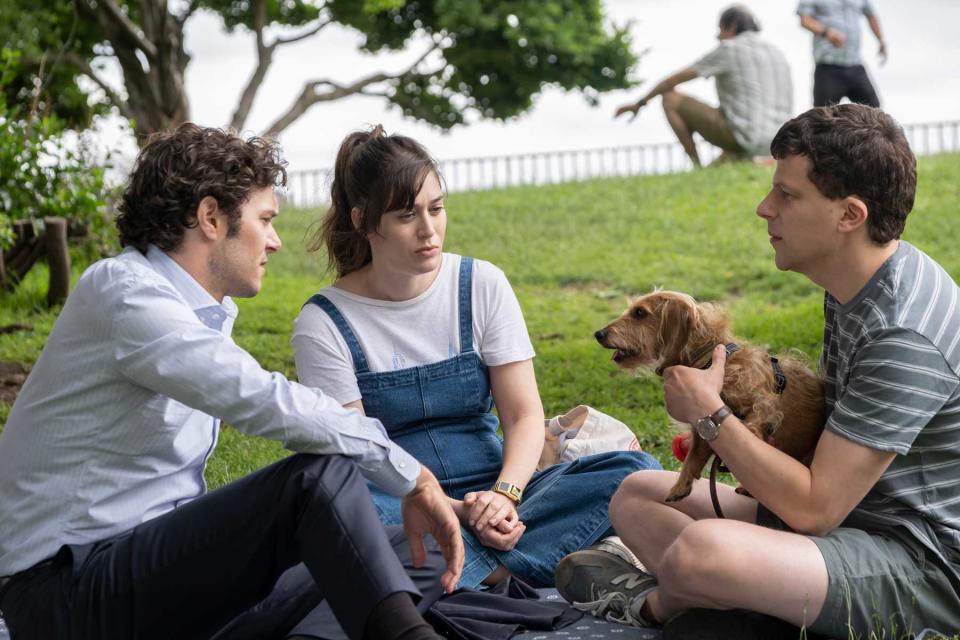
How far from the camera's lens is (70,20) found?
21.0 meters

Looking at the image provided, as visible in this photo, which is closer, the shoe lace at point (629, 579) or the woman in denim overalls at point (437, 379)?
the shoe lace at point (629, 579)

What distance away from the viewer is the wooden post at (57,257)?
10.4m

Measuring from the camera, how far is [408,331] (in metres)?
4.68

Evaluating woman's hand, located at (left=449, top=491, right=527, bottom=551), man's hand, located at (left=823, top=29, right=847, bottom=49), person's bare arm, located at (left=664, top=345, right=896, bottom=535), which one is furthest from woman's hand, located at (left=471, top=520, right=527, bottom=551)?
man's hand, located at (left=823, top=29, right=847, bottom=49)

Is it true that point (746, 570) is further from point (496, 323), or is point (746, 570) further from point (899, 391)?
point (496, 323)

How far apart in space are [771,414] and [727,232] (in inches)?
370

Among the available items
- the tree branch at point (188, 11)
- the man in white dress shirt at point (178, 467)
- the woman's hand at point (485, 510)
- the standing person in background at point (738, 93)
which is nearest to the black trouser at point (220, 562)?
the man in white dress shirt at point (178, 467)

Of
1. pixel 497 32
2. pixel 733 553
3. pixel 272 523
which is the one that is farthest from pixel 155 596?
pixel 497 32

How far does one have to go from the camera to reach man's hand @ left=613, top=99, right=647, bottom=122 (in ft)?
41.8

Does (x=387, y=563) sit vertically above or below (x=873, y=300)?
below

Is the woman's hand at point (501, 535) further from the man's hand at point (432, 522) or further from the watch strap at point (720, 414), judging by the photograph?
the watch strap at point (720, 414)

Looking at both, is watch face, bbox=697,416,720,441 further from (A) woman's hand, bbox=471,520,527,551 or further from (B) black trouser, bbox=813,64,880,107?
(B) black trouser, bbox=813,64,880,107

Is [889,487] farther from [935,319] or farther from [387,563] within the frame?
[387,563]

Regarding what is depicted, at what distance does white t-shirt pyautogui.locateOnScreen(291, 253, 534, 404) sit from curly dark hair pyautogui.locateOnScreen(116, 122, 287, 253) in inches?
41.8
